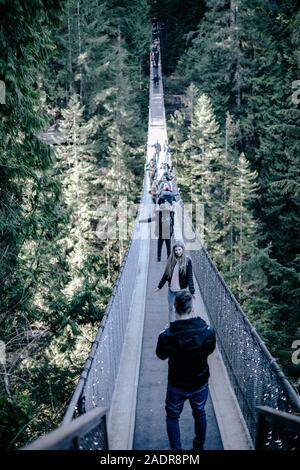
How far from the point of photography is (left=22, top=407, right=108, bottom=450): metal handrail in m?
2.21

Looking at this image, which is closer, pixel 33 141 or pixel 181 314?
pixel 181 314

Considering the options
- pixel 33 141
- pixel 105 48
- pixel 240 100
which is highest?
pixel 105 48

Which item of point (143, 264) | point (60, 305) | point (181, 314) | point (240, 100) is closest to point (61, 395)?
point (60, 305)

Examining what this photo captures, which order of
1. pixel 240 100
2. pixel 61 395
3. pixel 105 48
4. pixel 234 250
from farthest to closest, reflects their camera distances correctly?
pixel 105 48, pixel 240 100, pixel 234 250, pixel 61 395

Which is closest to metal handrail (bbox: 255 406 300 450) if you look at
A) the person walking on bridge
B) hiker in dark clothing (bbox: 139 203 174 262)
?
the person walking on bridge

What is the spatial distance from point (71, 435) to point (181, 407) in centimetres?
→ 136

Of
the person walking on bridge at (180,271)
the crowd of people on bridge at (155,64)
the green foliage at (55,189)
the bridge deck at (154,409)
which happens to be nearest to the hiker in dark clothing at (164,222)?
the green foliage at (55,189)

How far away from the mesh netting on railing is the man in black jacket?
625mm

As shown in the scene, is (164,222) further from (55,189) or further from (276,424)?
(276,424)

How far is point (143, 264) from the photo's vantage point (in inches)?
395

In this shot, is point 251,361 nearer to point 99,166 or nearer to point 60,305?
point 60,305

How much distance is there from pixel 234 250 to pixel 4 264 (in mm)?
16974

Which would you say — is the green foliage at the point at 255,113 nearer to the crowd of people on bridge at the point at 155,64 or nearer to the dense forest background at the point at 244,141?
the dense forest background at the point at 244,141

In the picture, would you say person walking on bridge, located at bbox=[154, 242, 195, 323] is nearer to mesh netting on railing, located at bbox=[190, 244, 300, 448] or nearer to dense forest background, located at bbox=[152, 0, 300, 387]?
mesh netting on railing, located at bbox=[190, 244, 300, 448]
